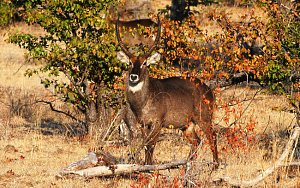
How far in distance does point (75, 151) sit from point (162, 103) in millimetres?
2019

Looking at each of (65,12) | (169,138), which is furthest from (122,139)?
(65,12)

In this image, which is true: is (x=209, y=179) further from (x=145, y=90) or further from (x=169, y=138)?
(x=169, y=138)

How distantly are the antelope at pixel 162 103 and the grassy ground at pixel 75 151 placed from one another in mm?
502

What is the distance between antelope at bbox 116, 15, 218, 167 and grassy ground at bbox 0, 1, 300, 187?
1.65ft

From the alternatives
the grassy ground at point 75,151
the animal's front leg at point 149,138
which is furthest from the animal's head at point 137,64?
the grassy ground at point 75,151

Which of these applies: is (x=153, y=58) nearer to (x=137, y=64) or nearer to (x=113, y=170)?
(x=137, y=64)

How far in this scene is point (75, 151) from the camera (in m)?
12.4

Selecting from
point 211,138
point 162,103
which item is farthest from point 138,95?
point 211,138

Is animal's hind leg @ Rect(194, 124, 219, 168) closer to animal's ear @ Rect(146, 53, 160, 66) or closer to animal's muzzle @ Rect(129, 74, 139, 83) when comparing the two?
animal's ear @ Rect(146, 53, 160, 66)

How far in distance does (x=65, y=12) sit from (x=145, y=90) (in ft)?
8.98

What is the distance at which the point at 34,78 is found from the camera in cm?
2086

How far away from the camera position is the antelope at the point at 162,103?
11.0 meters

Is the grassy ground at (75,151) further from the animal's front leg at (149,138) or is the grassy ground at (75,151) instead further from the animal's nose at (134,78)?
the animal's nose at (134,78)

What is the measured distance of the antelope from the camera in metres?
11.0
